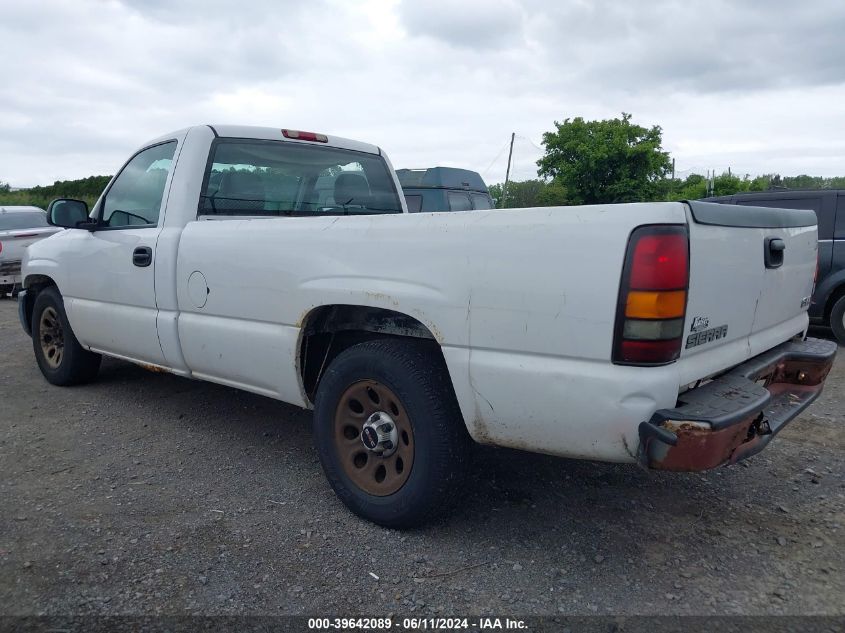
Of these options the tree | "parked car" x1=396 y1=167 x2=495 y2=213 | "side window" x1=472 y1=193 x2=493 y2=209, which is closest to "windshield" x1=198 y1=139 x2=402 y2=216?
"parked car" x1=396 y1=167 x2=495 y2=213

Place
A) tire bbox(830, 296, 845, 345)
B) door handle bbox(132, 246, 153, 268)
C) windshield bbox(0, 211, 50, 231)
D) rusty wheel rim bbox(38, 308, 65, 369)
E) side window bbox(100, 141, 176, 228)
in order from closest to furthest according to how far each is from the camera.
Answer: door handle bbox(132, 246, 153, 268) → side window bbox(100, 141, 176, 228) → rusty wheel rim bbox(38, 308, 65, 369) → tire bbox(830, 296, 845, 345) → windshield bbox(0, 211, 50, 231)

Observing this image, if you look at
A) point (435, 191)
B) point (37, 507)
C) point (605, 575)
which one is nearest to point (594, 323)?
point (605, 575)

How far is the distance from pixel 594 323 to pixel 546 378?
10.6 inches

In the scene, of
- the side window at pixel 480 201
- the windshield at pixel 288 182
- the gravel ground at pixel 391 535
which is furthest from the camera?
the side window at pixel 480 201

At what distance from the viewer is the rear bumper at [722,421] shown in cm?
222

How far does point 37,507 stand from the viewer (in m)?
3.22

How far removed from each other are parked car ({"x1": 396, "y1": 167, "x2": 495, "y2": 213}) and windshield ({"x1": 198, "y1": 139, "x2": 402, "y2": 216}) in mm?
7872

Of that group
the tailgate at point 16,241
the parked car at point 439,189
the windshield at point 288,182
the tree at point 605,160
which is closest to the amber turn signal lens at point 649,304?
the windshield at point 288,182

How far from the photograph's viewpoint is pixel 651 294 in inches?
86.9

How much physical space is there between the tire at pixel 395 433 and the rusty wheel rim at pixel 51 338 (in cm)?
312

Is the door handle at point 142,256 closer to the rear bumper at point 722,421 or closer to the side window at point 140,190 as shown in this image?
the side window at point 140,190

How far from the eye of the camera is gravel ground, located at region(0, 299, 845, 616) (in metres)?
2.48

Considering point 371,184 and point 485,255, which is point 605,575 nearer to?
point 485,255

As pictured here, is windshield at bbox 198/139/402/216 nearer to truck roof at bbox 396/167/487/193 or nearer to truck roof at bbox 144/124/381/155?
truck roof at bbox 144/124/381/155
